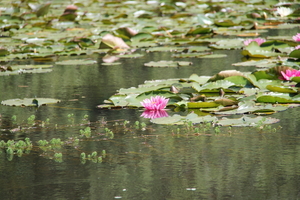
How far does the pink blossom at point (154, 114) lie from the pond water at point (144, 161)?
1.9 inches

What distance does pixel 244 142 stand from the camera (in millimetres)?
2135

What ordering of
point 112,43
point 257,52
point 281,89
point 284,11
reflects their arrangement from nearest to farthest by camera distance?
1. point 281,89
2. point 257,52
3. point 112,43
4. point 284,11

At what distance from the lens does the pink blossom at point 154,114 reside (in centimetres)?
265

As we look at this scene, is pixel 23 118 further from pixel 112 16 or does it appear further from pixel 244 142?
pixel 112 16

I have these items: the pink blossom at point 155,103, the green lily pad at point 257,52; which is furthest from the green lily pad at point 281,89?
the green lily pad at point 257,52

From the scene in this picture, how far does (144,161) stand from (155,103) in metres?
0.81

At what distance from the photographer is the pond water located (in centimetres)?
164

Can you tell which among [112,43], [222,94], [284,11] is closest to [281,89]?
[222,94]

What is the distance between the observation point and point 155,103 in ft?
8.94

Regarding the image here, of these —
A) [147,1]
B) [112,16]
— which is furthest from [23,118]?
[147,1]

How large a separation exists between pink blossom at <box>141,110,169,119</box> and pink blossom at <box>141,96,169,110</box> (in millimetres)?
22

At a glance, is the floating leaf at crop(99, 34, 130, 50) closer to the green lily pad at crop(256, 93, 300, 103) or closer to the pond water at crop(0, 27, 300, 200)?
the pond water at crop(0, 27, 300, 200)

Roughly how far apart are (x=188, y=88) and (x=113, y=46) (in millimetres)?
2236

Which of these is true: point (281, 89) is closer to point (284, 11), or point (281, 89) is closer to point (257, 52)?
point (257, 52)
